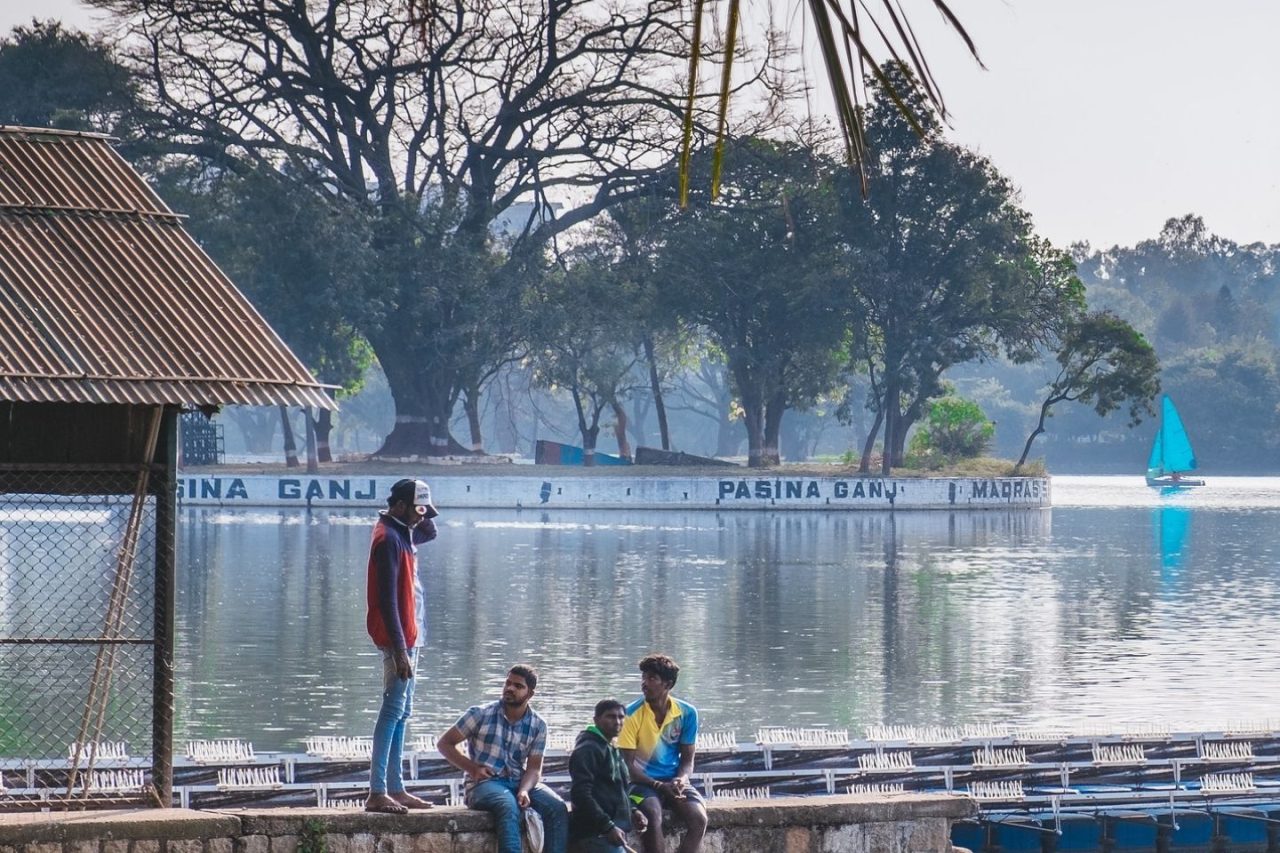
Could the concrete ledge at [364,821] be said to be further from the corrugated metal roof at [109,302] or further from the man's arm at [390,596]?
the corrugated metal roof at [109,302]

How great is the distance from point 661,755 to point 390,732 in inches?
66.6

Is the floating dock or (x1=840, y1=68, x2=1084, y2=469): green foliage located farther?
(x1=840, y1=68, x2=1084, y2=469): green foliage

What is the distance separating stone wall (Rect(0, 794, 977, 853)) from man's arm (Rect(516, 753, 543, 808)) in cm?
22

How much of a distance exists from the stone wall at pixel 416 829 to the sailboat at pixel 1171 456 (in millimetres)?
111592

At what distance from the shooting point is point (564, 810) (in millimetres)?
11867

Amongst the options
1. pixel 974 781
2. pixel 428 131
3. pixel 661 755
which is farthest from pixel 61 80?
pixel 661 755

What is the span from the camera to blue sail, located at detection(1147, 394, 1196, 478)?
122m

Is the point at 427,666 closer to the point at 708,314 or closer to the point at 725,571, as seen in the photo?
the point at 725,571

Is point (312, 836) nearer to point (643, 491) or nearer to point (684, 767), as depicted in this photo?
point (684, 767)

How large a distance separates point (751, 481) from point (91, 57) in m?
30.6

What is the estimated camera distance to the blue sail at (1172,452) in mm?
121500

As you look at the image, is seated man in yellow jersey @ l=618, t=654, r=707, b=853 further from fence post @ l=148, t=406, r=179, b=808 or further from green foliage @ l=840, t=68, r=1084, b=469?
green foliage @ l=840, t=68, r=1084, b=469

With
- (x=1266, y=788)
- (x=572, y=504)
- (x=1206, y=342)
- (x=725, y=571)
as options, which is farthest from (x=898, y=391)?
(x=1206, y=342)

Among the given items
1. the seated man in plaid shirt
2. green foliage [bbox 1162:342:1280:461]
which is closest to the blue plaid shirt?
the seated man in plaid shirt
